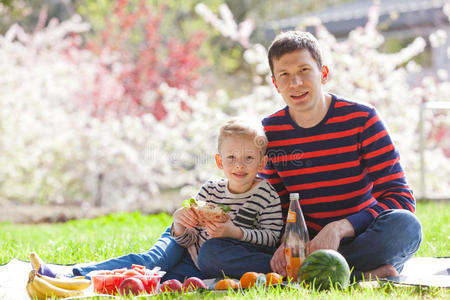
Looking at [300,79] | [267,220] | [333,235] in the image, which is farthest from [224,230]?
[300,79]

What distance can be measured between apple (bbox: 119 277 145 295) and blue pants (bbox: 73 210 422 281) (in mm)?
429

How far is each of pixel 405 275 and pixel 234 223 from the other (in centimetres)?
96

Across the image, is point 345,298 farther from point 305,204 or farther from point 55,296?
point 55,296

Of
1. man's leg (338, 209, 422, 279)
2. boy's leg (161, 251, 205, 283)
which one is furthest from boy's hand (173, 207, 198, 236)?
man's leg (338, 209, 422, 279)

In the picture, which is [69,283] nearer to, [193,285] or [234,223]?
[193,285]

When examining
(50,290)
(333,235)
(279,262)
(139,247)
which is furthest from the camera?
(139,247)

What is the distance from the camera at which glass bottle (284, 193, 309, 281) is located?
9.46ft

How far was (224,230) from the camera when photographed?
3.02 m

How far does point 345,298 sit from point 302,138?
1.15m

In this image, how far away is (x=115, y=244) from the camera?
4.09m

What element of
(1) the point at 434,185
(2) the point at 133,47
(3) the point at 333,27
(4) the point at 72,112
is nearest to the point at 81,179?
(4) the point at 72,112

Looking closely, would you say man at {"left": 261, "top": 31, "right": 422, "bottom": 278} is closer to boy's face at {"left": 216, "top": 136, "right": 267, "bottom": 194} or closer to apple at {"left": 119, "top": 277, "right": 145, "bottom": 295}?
boy's face at {"left": 216, "top": 136, "right": 267, "bottom": 194}

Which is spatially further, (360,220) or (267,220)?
(267,220)

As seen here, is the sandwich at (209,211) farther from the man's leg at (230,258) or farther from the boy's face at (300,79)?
the boy's face at (300,79)
